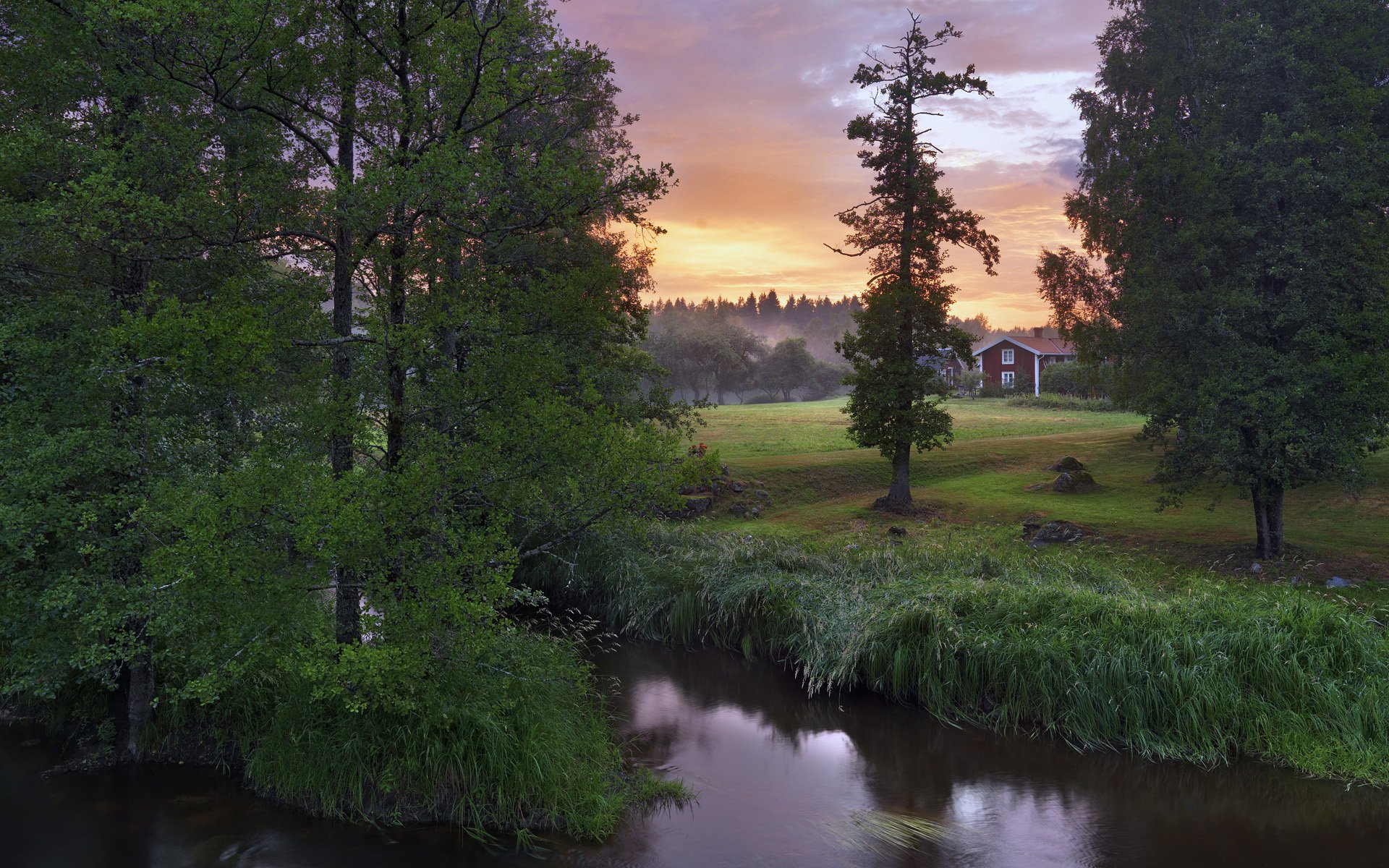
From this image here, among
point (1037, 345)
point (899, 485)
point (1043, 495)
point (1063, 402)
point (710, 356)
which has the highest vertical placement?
point (710, 356)

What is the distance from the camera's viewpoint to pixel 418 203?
10.1 metres

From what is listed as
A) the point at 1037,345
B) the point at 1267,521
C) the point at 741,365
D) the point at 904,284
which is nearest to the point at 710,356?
the point at 741,365

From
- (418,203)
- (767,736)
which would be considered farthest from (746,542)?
(418,203)

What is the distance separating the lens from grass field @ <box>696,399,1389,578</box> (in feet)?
67.0

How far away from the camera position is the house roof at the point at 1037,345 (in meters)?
76.8

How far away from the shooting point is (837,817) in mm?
11141

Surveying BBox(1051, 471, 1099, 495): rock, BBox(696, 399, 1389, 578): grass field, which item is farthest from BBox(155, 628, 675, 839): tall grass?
BBox(1051, 471, 1099, 495): rock

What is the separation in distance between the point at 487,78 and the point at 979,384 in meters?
70.4

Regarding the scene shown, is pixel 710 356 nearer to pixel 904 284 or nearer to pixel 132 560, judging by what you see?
pixel 904 284

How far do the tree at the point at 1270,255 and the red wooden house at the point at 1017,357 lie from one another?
57.2 metres

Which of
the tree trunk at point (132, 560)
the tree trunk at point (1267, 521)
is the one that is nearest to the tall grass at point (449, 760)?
the tree trunk at point (132, 560)

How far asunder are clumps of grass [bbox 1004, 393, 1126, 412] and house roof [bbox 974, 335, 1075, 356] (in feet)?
40.8

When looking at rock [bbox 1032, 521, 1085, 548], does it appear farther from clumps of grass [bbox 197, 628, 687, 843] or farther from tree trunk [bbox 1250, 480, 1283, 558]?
clumps of grass [bbox 197, 628, 687, 843]

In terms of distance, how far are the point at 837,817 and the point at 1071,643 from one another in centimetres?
491
